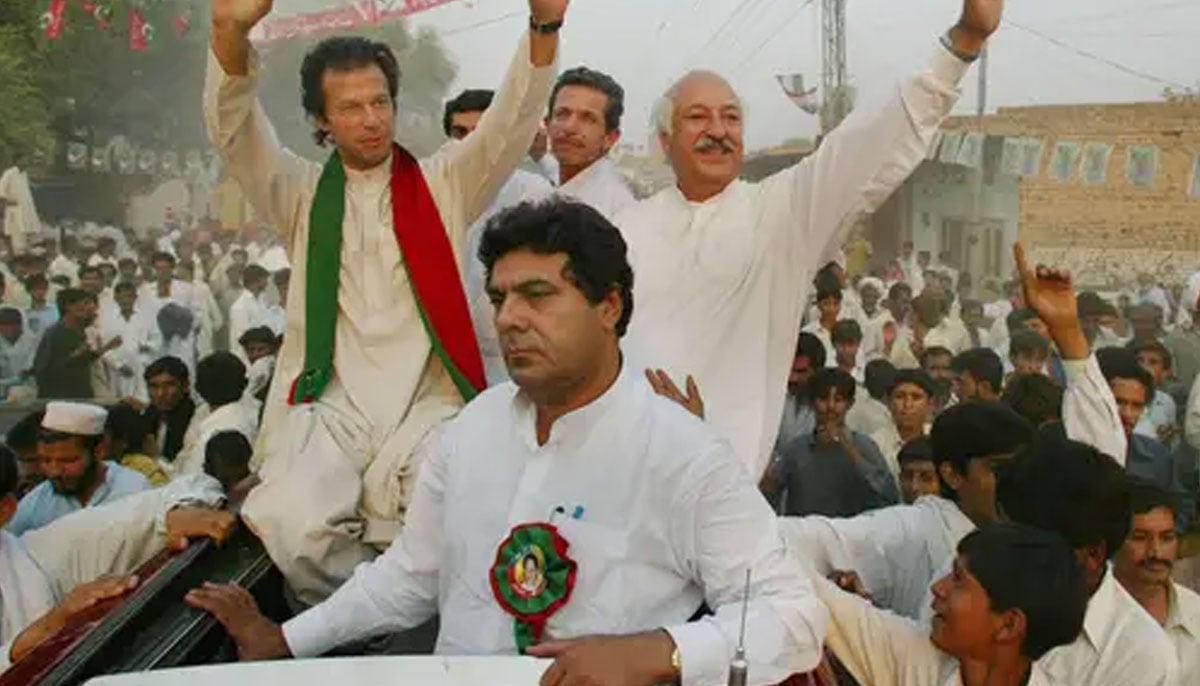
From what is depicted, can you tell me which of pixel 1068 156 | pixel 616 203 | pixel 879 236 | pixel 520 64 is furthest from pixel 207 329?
pixel 520 64

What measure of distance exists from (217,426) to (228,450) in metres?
0.96

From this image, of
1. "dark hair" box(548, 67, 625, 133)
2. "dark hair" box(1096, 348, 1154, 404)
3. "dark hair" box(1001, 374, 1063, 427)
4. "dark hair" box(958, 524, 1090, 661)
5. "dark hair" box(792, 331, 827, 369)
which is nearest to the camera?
"dark hair" box(958, 524, 1090, 661)

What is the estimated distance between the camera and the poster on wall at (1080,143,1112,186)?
948 centimetres

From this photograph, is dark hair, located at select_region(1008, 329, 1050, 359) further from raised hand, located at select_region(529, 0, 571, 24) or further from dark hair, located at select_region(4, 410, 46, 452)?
dark hair, located at select_region(4, 410, 46, 452)

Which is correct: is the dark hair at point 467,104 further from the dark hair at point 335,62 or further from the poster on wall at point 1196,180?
the poster on wall at point 1196,180

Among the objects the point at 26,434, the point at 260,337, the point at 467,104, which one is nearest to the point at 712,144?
the point at 467,104

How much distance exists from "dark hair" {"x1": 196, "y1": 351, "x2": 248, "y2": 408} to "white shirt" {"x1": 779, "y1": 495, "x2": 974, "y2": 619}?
9.74 feet

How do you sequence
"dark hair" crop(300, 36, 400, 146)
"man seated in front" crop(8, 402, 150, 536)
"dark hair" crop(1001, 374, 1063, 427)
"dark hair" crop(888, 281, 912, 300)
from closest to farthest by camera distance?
"dark hair" crop(300, 36, 400, 146) < "man seated in front" crop(8, 402, 150, 536) < "dark hair" crop(1001, 374, 1063, 427) < "dark hair" crop(888, 281, 912, 300)

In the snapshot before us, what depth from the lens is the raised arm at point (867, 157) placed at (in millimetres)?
2941

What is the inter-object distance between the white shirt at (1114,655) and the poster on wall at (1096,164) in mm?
7271

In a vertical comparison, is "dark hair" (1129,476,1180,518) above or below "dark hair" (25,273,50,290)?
below

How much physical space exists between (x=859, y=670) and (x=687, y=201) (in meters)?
1.24

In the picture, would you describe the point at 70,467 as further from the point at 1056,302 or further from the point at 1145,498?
the point at 1145,498

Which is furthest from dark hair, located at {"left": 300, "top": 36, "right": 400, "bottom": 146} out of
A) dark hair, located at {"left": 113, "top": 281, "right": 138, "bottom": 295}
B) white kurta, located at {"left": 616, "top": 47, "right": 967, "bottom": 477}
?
dark hair, located at {"left": 113, "top": 281, "right": 138, "bottom": 295}
